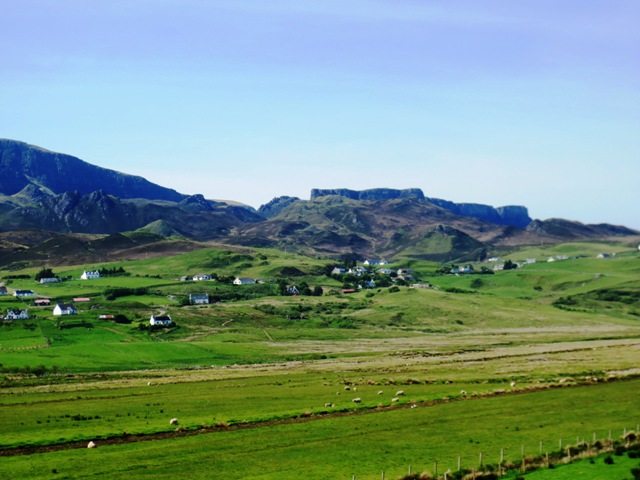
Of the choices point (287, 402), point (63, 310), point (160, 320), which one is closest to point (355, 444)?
point (287, 402)

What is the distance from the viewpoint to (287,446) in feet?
173

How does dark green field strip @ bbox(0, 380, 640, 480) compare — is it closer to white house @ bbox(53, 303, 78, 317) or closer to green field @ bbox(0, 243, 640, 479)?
green field @ bbox(0, 243, 640, 479)

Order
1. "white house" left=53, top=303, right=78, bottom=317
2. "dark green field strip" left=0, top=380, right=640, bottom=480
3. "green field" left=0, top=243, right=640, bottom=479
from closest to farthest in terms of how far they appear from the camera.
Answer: "dark green field strip" left=0, top=380, right=640, bottom=480 < "green field" left=0, top=243, right=640, bottom=479 < "white house" left=53, top=303, right=78, bottom=317

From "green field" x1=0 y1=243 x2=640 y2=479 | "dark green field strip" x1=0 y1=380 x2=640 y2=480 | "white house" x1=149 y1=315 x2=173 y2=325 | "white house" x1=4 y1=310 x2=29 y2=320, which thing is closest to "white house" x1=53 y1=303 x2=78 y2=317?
"white house" x1=4 y1=310 x2=29 y2=320

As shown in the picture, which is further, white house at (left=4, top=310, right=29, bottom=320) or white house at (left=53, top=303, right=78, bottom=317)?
white house at (left=53, top=303, right=78, bottom=317)

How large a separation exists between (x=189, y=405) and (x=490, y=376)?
1922 inches

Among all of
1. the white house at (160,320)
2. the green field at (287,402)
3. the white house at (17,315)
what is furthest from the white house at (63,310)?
the white house at (160,320)

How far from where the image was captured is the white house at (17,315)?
17314cm

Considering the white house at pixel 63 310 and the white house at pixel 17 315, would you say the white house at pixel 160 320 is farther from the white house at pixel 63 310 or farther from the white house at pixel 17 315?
the white house at pixel 17 315

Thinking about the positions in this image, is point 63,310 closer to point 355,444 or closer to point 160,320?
point 160,320

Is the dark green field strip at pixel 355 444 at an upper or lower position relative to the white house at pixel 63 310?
upper

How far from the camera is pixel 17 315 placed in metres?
176

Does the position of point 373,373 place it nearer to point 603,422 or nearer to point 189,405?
point 189,405

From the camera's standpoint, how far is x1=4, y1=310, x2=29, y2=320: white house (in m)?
173
